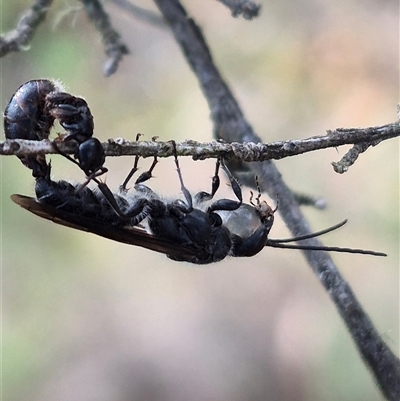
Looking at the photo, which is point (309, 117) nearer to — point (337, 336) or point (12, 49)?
point (337, 336)

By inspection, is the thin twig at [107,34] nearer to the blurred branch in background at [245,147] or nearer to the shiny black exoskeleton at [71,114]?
the shiny black exoskeleton at [71,114]

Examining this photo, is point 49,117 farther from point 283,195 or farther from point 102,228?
point 283,195

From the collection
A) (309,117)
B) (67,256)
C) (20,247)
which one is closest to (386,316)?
(309,117)

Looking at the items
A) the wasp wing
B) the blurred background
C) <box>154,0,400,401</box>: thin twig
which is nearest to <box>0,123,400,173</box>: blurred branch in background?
the wasp wing

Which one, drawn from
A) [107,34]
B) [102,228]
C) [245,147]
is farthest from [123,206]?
[107,34]

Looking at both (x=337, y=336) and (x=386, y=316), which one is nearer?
(x=386, y=316)

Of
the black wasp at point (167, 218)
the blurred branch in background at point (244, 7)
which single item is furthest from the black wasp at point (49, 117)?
the blurred branch in background at point (244, 7)
